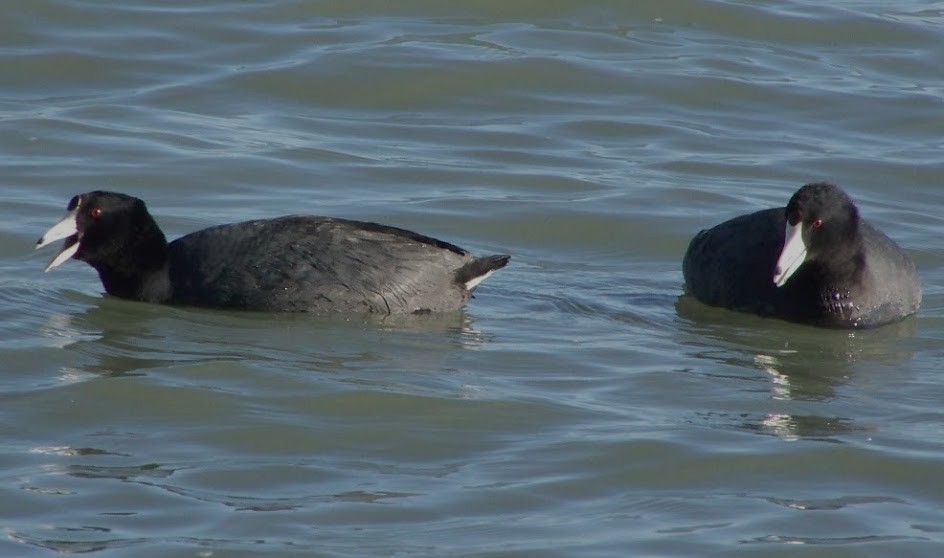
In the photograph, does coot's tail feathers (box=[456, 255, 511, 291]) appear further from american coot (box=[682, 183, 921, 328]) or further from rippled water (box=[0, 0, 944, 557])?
american coot (box=[682, 183, 921, 328])

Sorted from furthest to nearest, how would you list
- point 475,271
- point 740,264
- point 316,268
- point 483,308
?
point 740,264
point 483,308
point 475,271
point 316,268

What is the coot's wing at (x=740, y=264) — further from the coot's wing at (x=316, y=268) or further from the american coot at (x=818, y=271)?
the coot's wing at (x=316, y=268)

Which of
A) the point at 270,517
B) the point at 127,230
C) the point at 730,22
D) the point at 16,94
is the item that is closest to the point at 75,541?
the point at 270,517

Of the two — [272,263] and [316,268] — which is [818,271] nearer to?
[316,268]

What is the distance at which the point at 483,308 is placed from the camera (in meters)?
8.58

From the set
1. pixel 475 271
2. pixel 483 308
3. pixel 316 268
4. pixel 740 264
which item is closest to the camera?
pixel 316 268

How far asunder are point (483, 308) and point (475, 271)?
0.80 feet

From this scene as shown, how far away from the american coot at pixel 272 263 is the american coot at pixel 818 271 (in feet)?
3.93

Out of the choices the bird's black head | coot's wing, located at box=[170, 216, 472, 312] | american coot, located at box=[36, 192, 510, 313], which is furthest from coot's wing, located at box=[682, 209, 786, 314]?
the bird's black head

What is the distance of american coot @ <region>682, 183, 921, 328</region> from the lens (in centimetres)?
843

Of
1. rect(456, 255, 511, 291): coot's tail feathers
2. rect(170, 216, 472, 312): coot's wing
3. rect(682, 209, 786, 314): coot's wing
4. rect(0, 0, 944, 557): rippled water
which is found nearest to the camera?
rect(0, 0, 944, 557): rippled water

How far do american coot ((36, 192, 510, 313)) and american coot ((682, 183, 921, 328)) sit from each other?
1197 mm

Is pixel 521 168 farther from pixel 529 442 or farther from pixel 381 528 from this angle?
pixel 381 528

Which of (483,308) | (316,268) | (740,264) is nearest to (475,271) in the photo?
(483,308)
